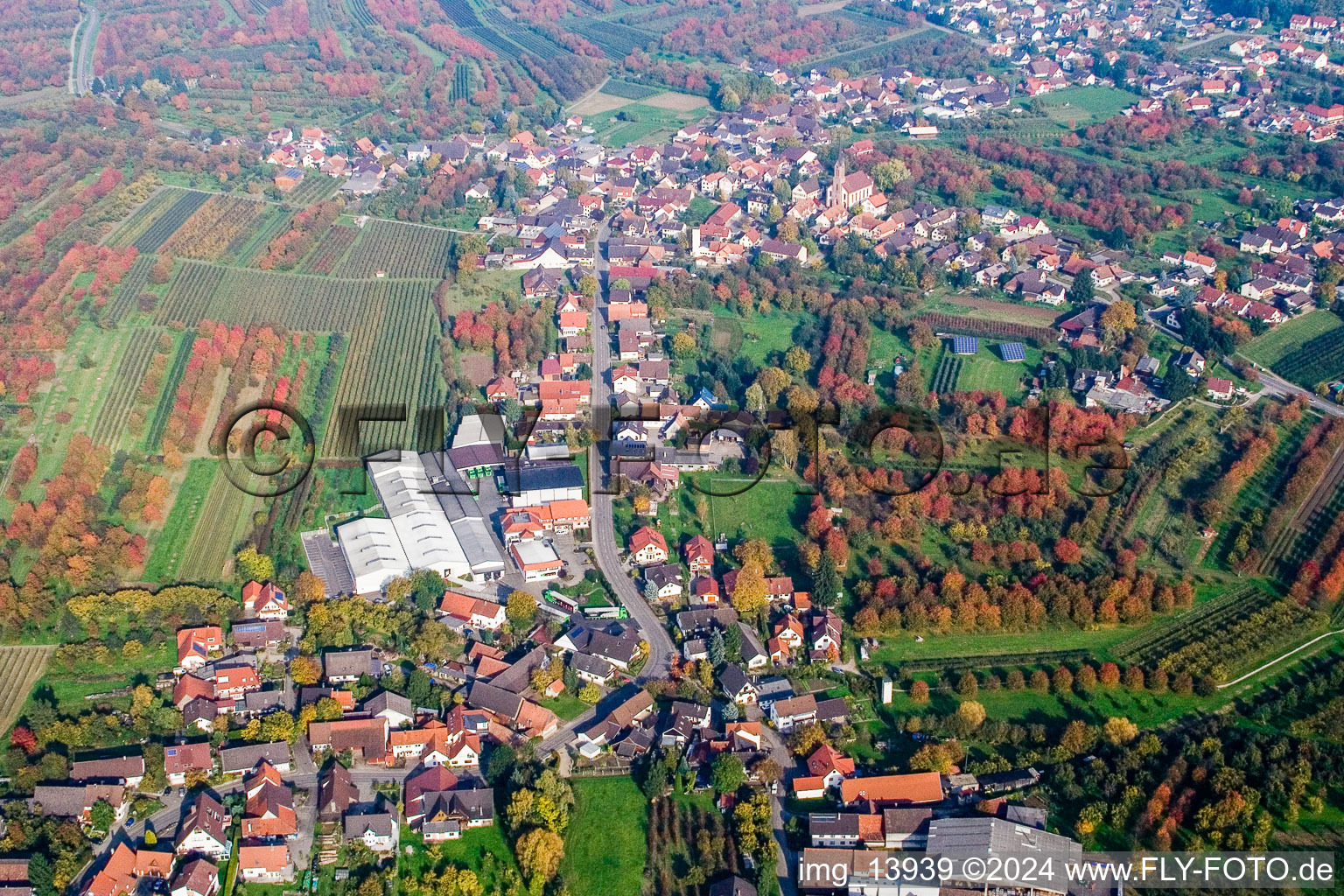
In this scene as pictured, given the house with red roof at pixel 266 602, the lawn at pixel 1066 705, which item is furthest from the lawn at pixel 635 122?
the lawn at pixel 1066 705

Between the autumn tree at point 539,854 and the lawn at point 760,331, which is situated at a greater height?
the autumn tree at point 539,854

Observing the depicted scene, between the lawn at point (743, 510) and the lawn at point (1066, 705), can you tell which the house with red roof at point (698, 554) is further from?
the lawn at point (1066, 705)

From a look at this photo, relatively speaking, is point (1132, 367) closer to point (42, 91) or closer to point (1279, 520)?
point (1279, 520)

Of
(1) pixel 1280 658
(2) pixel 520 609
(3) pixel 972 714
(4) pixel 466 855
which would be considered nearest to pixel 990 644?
(3) pixel 972 714

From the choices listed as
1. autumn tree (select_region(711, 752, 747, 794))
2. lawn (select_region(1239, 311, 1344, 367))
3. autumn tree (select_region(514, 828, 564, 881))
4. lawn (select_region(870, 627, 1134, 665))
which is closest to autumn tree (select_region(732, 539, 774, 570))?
lawn (select_region(870, 627, 1134, 665))

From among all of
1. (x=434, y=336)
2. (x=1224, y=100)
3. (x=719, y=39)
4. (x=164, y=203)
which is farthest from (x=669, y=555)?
(x=719, y=39)

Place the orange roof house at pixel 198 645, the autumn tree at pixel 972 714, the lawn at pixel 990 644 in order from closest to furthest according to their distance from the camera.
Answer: the autumn tree at pixel 972 714 < the orange roof house at pixel 198 645 < the lawn at pixel 990 644

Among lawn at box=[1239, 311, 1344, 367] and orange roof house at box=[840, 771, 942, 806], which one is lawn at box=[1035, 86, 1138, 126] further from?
orange roof house at box=[840, 771, 942, 806]
